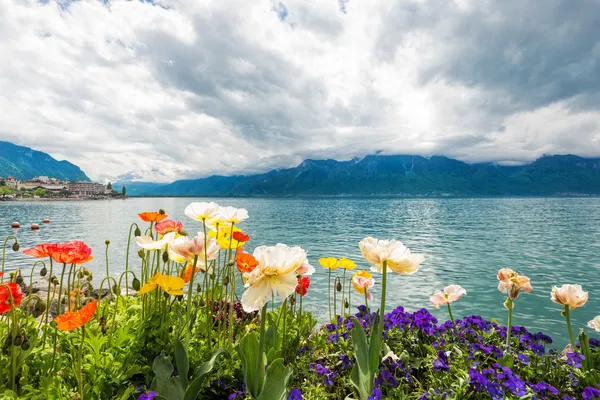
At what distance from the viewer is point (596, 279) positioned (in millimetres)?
15727

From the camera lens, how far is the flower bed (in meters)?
2.30

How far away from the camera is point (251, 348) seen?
8.12ft

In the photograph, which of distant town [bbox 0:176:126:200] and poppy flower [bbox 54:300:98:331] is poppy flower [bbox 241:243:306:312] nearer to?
poppy flower [bbox 54:300:98:331]

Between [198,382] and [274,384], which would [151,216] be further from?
[274,384]

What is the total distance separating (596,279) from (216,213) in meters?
20.6

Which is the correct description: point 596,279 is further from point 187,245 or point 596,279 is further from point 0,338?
point 0,338

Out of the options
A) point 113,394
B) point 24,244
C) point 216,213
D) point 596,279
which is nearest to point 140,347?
point 113,394

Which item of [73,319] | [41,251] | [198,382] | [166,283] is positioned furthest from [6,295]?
[198,382]

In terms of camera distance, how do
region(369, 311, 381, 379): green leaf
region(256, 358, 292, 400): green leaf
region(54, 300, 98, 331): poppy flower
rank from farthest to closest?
region(369, 311, 381, 379): green leaf
region(256, 358, 292, 400): green leaf
region(54, 300, 98, 331): poppy flower

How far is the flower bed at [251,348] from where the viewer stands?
7.56ft

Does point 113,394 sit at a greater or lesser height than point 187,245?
lesser

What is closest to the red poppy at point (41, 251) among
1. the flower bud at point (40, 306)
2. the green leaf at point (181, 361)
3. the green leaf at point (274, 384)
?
the flower bud at point (40, 306)

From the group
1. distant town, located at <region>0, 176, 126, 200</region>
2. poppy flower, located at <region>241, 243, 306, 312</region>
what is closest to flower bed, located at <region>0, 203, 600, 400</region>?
poppy flower, located at <region>241, 243, 306, 312</region>

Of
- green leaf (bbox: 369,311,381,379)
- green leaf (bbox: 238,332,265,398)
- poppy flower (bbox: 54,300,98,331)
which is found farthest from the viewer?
green leaf (bbox: 369,311,381,379)
